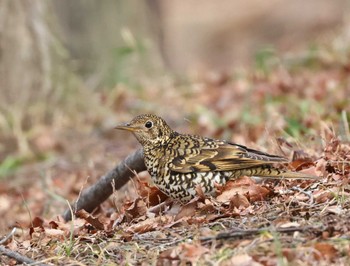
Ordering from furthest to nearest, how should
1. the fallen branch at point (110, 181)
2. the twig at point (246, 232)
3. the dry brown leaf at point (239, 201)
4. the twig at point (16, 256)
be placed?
the fallen branch at point (110, 181) < the dry brown leaf at point (239, 201) < the twig at point (16, 256) < the twig at point (246, 232)

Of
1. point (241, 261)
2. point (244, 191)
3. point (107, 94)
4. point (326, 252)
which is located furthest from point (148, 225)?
point (107, 94)

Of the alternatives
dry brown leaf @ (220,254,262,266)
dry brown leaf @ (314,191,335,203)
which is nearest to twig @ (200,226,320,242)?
dry brown leaf @ (220,254,262,266)

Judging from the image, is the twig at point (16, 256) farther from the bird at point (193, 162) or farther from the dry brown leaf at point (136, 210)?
the bird at point (193, 162)

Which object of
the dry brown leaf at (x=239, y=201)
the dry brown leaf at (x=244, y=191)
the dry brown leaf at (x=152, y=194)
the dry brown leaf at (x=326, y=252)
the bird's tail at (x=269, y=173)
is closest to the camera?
the dry brown leaf at (x=326, y=252)

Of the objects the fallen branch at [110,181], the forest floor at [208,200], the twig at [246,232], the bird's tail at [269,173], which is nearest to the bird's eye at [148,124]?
the fallen branch at [110,181]

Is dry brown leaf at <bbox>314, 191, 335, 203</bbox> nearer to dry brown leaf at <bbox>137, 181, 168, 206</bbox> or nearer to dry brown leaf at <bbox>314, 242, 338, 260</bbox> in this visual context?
dry brown leaf at <bbox>314, 242, 338, 260</bbox>

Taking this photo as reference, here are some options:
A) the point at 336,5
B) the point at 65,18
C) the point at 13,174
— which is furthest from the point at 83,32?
the point at 336,5

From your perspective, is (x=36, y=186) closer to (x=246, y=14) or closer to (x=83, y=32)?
(x=83, y=32)
